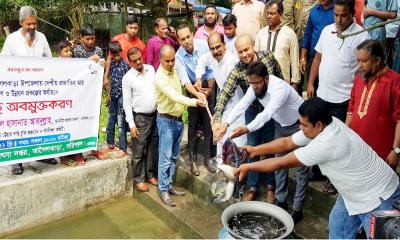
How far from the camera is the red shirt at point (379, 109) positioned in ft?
10.4

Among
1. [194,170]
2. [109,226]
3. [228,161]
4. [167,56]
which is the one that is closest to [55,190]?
[109,226]

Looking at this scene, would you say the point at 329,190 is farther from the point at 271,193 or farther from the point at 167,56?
the point at 167,56

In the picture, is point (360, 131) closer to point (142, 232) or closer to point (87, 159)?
point (142, 232)

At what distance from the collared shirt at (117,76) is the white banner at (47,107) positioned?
0.89ft

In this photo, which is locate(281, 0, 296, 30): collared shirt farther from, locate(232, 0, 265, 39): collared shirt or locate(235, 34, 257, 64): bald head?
locate(235, 34, 257, 64): bald head

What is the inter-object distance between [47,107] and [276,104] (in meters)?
2.63

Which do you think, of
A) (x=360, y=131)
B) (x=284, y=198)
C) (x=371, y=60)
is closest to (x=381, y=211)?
(x=360, y=131)

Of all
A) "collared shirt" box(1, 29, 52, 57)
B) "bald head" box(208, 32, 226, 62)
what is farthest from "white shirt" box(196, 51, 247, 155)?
"collared shirt" box(1, 29, 52, 57)

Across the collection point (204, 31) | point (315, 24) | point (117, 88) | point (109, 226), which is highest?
point (315, 24)

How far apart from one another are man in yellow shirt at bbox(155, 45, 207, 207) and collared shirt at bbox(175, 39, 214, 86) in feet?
0.75

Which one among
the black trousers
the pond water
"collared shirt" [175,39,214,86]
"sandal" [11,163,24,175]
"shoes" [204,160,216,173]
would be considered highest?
"collared shirt" [175,39,214,86]

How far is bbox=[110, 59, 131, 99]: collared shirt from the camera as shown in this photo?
520 centimetres

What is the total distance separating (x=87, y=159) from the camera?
16.9 ft

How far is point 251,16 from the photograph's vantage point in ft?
17.7
